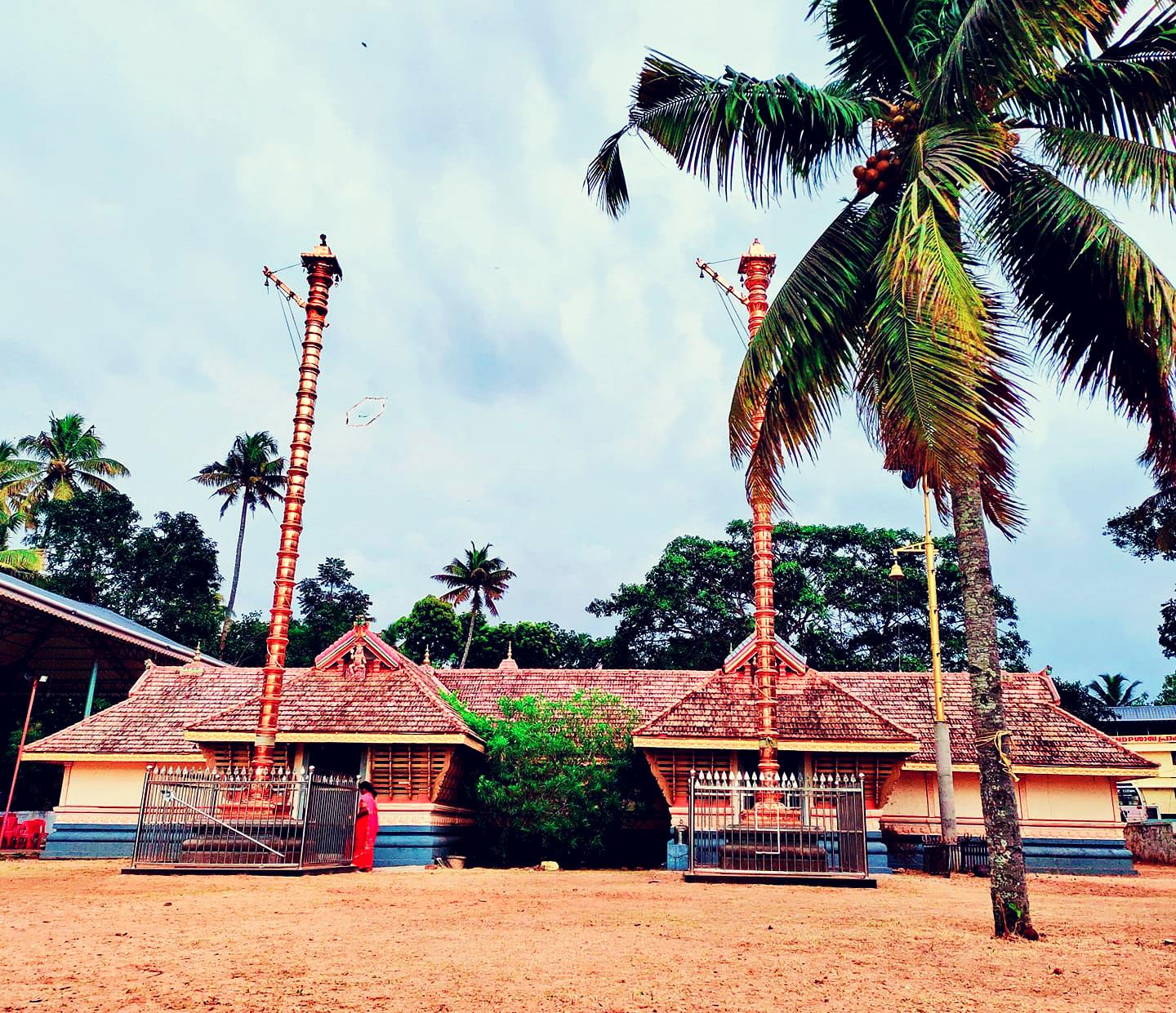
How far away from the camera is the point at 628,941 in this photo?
7797 mm

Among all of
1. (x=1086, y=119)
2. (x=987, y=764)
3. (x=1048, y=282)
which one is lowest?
(x=987, y=764)

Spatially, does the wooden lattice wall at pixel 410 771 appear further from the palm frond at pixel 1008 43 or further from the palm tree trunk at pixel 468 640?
the palm tree trunk at pixel 468 640

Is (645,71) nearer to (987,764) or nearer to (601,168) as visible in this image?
(601,168)

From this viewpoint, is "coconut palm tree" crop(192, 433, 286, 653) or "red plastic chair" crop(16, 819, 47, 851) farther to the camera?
"coconut palm tree" crop(192, 433, 286, 653)

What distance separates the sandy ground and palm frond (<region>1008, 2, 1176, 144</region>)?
26.8 ft

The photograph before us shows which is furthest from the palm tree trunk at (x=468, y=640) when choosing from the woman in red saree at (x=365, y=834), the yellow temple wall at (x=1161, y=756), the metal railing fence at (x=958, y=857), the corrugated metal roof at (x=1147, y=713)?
the corrugated metal roof at (x=1147, y=713)

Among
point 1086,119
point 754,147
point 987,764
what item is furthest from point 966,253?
point 987,764

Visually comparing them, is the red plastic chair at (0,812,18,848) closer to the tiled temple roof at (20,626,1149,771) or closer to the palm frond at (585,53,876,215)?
the tiled temple roof at (20,626,1149,771)

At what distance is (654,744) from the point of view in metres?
17.9

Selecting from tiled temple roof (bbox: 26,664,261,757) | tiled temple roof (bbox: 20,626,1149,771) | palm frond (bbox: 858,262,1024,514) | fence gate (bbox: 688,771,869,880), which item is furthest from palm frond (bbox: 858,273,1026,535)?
tiled temple roof (bbox: 26,664,261,757)

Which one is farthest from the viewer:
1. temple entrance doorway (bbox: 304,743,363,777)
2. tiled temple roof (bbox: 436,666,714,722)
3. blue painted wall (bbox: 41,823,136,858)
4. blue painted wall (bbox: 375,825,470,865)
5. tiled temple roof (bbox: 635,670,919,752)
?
tiled temple roof (bbox: 436,666,714,722)

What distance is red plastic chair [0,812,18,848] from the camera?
23.8 metres

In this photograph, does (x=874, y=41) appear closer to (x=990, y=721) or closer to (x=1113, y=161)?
(x=1113, y=161)

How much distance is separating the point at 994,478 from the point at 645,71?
628cm
